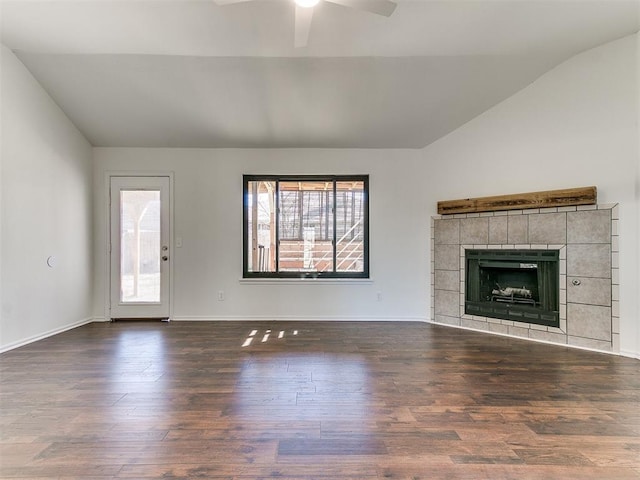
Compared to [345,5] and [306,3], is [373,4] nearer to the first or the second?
[345,5]

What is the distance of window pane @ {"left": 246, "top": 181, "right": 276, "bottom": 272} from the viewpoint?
4539 millimetres

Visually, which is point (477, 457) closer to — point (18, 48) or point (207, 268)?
point (207, 268)

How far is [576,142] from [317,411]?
3.63m

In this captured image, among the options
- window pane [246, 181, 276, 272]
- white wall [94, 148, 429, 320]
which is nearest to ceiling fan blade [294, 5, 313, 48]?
white wall [94, 148, 429, 320]

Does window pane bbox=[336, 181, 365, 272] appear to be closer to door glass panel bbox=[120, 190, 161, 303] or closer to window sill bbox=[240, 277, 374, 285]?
window sill bbox=[240, 277, 374, 285]

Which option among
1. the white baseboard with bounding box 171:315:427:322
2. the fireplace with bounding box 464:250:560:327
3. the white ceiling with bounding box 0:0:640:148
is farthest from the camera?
the white baseboard with bounding box 171:315:427:322

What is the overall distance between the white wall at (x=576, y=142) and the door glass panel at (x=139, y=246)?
4.16 m

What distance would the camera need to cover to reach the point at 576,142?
332 cm

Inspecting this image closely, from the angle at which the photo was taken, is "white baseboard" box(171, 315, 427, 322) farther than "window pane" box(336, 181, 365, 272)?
No

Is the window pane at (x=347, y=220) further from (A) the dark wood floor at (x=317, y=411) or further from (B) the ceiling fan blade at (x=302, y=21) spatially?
(B) the ceiling fan blade at (x=302, y=21)

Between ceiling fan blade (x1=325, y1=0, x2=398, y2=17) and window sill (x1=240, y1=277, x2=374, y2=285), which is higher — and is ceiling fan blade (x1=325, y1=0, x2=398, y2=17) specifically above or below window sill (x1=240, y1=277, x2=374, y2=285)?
above

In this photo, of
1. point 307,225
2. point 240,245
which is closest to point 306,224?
point 307,225

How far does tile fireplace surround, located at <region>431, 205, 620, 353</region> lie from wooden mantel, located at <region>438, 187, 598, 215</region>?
9 cm

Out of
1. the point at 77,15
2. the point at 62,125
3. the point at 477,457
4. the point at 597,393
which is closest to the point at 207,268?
the point at 62,125
